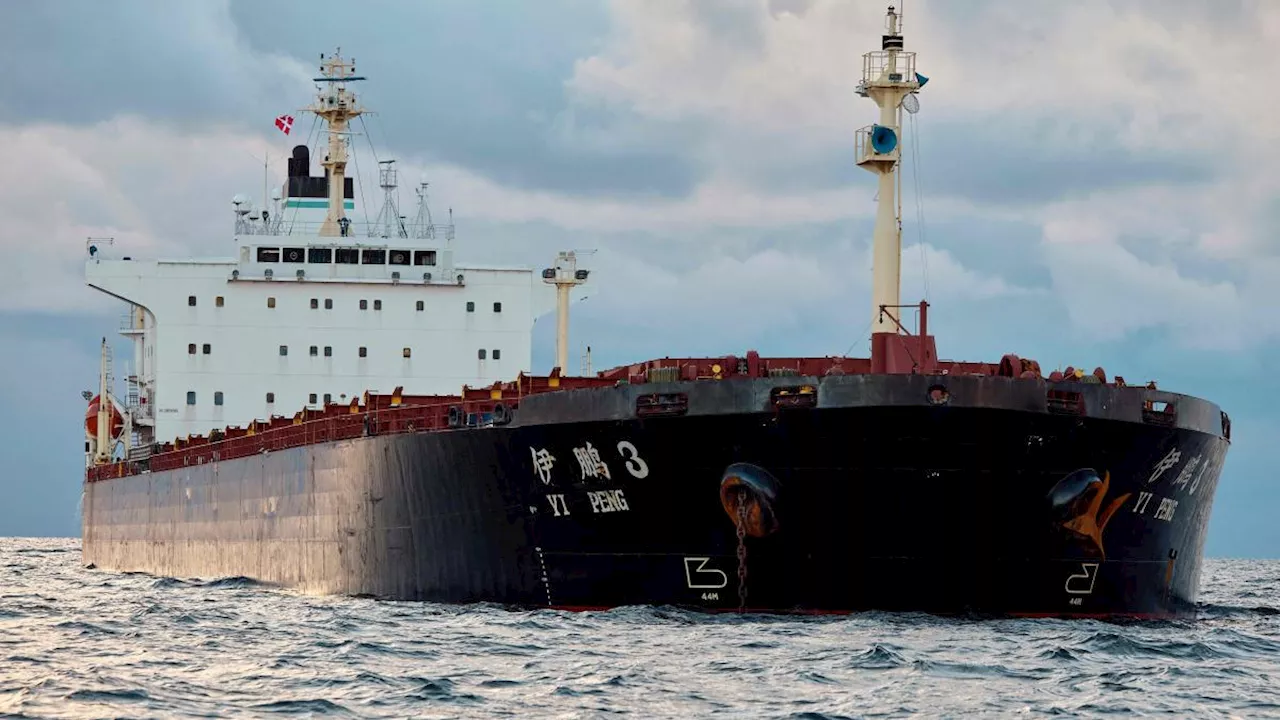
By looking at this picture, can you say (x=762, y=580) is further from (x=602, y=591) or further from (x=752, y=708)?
(x=752, y=708)

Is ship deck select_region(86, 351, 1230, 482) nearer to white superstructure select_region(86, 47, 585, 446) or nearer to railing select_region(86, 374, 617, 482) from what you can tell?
railing select_region(86, 374, 617, 482)

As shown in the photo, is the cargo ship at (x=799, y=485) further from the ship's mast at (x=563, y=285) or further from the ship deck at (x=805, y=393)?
the ship's mast at (x=563, y=285)

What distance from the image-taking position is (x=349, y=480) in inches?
1080

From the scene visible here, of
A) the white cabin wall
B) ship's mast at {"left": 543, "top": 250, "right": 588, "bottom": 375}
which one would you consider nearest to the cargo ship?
ship's mast at {"left": 543, "top": 250, "right": 588, "bottom": 375}

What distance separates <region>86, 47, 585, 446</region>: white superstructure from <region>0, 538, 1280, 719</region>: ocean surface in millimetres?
16264

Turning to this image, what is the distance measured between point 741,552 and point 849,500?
1.29m

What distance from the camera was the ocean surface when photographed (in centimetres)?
1434

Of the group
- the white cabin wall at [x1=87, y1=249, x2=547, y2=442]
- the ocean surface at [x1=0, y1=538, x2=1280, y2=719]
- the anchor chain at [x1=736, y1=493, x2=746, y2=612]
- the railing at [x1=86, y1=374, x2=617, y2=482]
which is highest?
the white cabin wall at [x1=87, y1=249, x2=547, y2=442]

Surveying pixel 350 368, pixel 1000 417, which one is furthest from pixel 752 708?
pixel 350 368

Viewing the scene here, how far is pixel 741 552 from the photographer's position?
19922 millimetres

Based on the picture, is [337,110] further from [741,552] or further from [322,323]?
[741,552]

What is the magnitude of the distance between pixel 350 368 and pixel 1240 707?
26.5 metres

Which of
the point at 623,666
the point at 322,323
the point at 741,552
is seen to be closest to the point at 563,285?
the point at 322,323

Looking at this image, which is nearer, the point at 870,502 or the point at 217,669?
the point at 217,669
